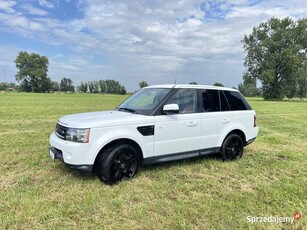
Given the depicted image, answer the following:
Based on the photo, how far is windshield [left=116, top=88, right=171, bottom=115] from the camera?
498 centimetres

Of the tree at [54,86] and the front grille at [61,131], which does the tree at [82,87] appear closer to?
the tree at [54,86]

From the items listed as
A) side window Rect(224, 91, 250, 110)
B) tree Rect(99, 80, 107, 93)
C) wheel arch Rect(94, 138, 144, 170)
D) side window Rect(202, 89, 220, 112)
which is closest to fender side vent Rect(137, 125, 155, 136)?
wheel arch Rect(94, 138, 144, 170)

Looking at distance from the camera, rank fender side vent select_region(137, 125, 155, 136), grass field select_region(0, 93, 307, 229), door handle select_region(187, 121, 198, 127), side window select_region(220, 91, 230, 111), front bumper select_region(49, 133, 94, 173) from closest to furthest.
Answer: grass field select_region(0, 93, 307, 229) → front bumper select_region(49, 133, 94, 173) → fender side vent select_region(137, 125, 155, 136) → door handle select_region(187, 121, 198, 127) → side window select_region(220, 91, 230, 111)

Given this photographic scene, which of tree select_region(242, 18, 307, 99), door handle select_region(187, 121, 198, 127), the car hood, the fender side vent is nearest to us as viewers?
the car hood

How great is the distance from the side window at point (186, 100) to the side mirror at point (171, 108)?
1.02 feet

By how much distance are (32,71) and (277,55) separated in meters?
84.3

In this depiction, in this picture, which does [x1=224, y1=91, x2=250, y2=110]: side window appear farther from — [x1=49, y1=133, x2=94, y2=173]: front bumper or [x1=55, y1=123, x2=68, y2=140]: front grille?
[x1=55, y1=123, x2=68, y2=140]: front grille

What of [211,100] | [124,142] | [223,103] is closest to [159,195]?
[124,142]

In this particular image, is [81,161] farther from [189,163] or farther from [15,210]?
[189,163]

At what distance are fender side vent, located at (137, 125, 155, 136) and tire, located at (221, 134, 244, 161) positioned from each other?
6.47ft

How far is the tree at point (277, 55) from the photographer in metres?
47.0

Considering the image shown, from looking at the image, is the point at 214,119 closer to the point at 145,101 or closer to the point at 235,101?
the point at 235,101

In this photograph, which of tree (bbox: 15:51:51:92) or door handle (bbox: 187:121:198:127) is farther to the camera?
tree (bbox: 15:51:51:92)

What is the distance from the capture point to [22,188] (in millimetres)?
A: 4160
